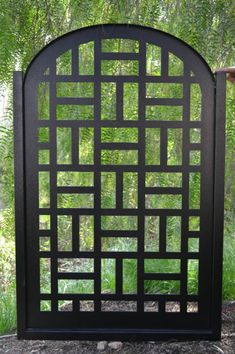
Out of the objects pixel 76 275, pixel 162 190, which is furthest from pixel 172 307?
pixel 162 190

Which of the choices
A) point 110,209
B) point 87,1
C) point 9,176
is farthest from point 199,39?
point 9,176

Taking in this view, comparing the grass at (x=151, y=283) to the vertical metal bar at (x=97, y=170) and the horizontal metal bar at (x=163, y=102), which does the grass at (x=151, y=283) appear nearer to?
the vertical metal bar at (x=97, y=170)

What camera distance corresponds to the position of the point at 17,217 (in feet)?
7.05

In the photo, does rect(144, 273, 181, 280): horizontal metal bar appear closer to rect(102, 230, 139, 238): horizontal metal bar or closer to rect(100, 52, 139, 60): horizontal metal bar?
rect(102, 230, 139, 238): horizontal metal bar

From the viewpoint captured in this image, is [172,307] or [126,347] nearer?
[126,347]

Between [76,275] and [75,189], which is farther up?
[75,189]

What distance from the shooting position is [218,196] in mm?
2129

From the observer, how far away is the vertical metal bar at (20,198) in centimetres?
209

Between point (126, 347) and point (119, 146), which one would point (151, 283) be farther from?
point (119, 146)

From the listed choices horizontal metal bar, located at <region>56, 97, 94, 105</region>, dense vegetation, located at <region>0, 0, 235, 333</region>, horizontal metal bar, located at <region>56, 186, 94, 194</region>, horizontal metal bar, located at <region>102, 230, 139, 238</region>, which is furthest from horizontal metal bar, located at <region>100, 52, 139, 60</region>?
horizontal metal bar, located at <region>102, 230, 139, 238</region>

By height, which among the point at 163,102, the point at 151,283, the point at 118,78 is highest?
the point at 118,78

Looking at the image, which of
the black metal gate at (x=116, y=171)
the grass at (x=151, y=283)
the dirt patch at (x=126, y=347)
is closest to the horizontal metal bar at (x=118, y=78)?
the black metal gate at (x=116, y=171)

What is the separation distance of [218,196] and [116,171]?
509 millimetres

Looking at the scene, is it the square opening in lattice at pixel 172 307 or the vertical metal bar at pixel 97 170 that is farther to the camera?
the square opening in lattice at pixel 172 307
